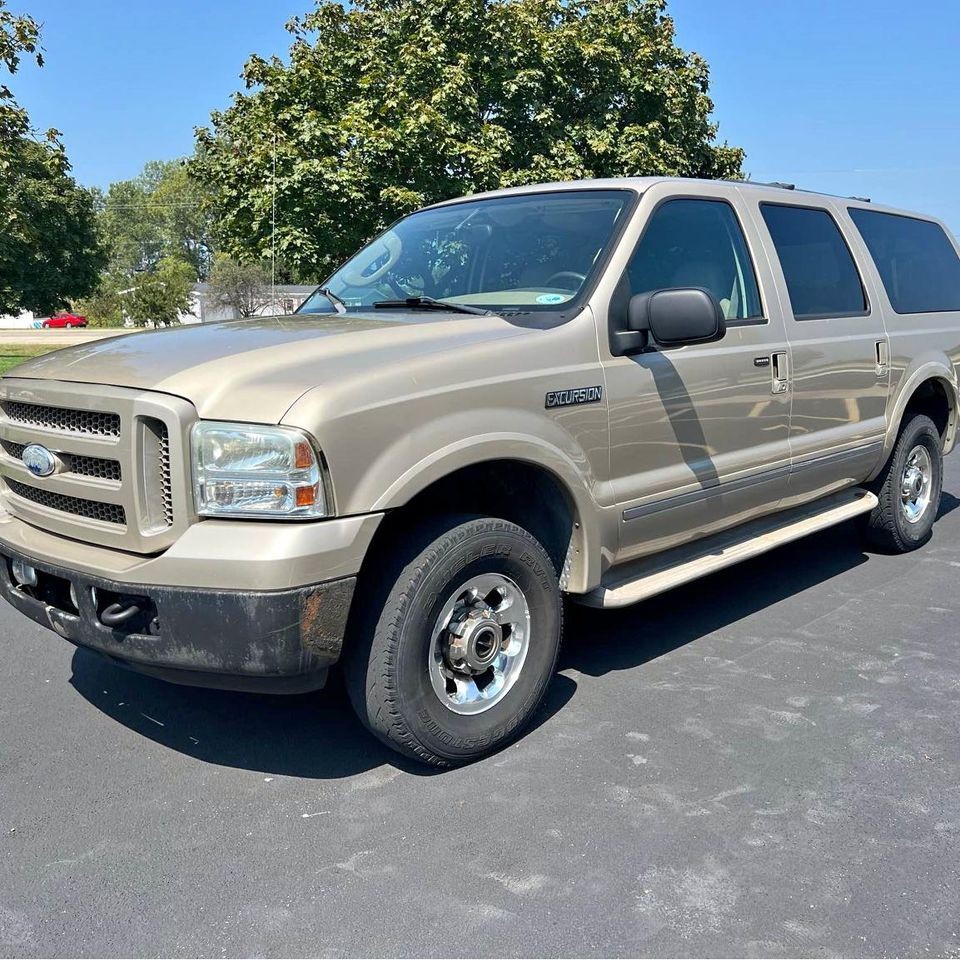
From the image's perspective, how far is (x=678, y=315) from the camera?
3.55 meters

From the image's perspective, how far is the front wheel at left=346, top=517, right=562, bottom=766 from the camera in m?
3.03

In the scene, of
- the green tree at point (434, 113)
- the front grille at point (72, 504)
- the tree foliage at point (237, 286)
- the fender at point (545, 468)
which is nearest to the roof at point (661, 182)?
the fender at point (545, 468)

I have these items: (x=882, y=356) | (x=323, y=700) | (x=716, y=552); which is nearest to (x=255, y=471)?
(x=323, y=700)

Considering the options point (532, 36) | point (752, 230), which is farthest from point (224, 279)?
point (752, 230)

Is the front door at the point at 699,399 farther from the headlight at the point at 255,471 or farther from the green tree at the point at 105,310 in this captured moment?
Answer: the green tree at the point at 105,310

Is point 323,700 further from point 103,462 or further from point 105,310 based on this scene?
point 105,310

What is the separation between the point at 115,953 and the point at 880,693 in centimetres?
292

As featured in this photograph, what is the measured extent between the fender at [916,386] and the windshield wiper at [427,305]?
9.43 feet

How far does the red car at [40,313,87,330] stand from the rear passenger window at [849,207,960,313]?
296 ft

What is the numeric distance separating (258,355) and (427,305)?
102 centimetres

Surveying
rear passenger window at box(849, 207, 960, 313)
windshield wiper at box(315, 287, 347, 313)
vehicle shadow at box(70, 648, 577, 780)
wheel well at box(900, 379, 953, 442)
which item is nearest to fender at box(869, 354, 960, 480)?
wheel well at box(900, 379, 953, 442)

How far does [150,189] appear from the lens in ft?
369

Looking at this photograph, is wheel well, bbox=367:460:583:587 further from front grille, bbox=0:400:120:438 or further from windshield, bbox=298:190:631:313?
front grille, bbox=0:400:120:438

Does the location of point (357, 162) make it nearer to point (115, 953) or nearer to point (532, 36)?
point (532, 36)
